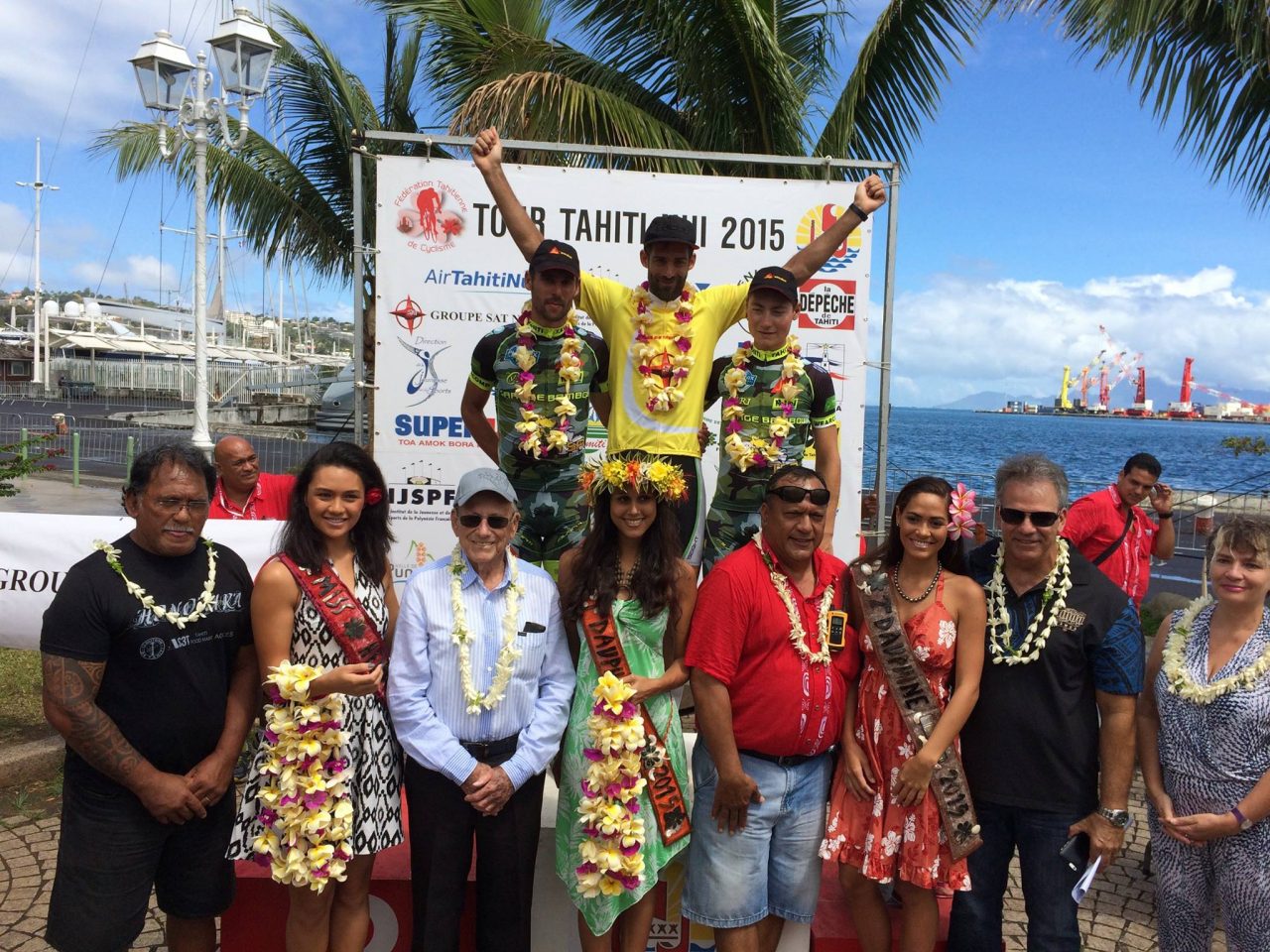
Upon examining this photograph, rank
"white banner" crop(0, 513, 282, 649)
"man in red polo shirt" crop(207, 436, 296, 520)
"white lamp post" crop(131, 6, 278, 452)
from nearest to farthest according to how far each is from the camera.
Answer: "white banner" crop(0, 513, 282, 649) < "man in red polo shirt" crop(207, 436, 296, 520) < "white lamp post" crop(131, 6, 278, 452)

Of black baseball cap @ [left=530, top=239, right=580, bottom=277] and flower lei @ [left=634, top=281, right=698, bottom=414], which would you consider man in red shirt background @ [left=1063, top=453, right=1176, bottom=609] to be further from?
black baseball cap @ [left=530, top=239, right=580, bottom=277]

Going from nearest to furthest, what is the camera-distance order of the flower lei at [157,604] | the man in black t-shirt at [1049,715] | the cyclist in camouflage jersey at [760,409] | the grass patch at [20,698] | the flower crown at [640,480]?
the flower lei at [157,604], the man in black t-shirt at [1049,715], the flower crown at [640,480], the cyclist in camouflage jersey at [760,409], the grass patch at [20,698]

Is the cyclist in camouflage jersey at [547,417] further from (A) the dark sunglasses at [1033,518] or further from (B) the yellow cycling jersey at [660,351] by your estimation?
(A) the dark sunglasses at [1033,518]

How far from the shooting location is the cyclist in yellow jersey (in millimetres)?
4062

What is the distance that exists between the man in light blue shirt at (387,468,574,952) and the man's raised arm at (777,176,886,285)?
1.92 m

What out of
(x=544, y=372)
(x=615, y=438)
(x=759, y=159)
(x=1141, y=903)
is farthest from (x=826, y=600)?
(x=759, y=159)

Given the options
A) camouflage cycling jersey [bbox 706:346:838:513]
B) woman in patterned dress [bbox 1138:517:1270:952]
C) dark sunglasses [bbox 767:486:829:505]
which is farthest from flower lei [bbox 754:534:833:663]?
woman in patterned dress [bbox 1138:517:1270:952]

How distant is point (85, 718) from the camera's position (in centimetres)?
270

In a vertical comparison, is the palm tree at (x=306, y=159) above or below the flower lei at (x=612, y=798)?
above

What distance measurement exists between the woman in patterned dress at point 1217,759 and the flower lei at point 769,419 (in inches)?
66.0

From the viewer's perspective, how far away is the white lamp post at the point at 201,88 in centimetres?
934

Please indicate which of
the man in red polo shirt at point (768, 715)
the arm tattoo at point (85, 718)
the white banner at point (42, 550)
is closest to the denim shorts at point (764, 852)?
the man in red polo shirt at point (768, 715)

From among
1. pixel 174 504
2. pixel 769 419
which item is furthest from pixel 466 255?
pixel 174 504

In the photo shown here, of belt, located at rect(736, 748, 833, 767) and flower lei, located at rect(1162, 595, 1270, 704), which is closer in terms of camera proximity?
flower lei, located at rect(1162, 595, 1270, 704)
